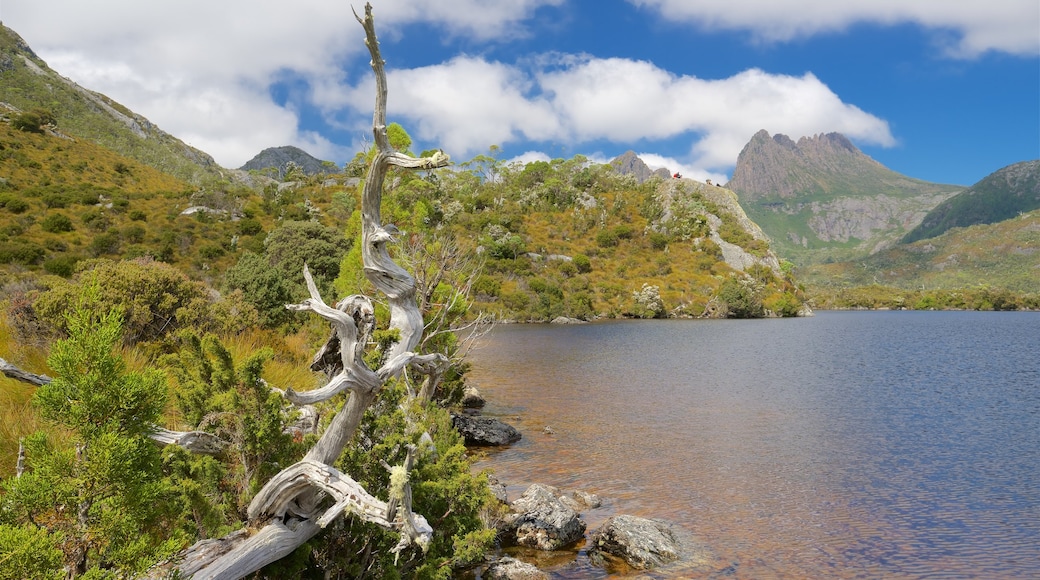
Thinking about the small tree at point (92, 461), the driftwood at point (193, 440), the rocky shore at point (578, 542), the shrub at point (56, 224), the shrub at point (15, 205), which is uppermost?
the shrub at point (15, 205)

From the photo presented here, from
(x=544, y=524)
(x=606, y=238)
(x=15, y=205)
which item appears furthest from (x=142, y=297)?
(x=606, y=238)

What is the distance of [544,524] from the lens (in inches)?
406

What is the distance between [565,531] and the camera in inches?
405

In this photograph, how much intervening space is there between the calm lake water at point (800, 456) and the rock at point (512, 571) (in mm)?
698

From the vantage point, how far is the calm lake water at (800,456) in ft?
33.4

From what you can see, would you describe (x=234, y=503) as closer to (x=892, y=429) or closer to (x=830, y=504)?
(x=830, y=504)

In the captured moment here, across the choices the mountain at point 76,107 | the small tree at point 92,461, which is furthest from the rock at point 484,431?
the mountain at point 76,107

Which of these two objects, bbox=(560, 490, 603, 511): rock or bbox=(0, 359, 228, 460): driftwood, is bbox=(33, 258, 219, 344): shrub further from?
bbox=(560, 490, 603, 511): rock

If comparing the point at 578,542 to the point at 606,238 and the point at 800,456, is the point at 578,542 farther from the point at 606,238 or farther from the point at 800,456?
the point at 606,238

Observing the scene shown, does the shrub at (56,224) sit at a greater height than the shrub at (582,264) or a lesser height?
lesser

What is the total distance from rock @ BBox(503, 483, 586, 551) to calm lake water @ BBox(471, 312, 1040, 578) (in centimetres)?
44

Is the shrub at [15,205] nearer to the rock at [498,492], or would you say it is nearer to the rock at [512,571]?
the rock at [498,492]

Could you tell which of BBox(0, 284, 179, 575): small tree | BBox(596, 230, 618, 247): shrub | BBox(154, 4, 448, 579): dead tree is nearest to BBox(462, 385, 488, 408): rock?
BBox(154, 4, 448, 579): dead tree

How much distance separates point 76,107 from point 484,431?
5172 inches
